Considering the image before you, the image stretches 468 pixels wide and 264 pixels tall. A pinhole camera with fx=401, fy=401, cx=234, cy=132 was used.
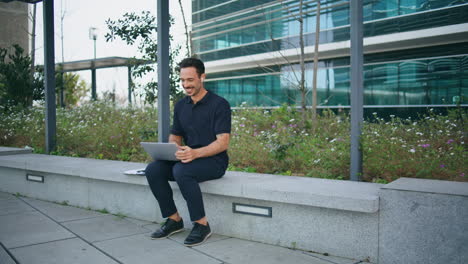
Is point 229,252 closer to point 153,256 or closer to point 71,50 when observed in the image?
point 153,256

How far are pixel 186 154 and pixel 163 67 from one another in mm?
1773

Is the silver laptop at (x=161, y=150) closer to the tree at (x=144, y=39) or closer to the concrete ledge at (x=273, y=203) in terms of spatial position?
the concrete ledge at (x=273, y=203)

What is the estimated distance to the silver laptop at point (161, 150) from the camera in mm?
3605

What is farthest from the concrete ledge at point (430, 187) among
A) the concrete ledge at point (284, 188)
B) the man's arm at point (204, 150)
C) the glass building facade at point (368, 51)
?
the glass building facade at point (368, 51)

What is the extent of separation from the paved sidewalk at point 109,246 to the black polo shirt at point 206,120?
905mm

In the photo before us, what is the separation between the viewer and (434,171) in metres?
4.15

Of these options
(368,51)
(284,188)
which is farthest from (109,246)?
(368,51)

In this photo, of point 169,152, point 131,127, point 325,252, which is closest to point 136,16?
point 131,127

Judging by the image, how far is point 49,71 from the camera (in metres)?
6.99

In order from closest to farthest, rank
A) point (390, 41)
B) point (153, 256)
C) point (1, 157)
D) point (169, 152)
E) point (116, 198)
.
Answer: point (153, 256) < point (169, 152) < point (116, 198) < point (1, 157) < point (390, 41)

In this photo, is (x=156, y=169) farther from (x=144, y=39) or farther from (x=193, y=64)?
(x=144, y=39)

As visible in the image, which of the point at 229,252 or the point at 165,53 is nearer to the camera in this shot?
the point at 229,252

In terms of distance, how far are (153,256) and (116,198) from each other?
1.64 meters

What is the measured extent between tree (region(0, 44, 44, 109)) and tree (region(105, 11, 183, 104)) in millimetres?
5451
